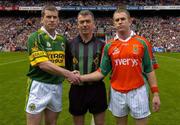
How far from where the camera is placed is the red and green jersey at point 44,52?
5.83 m

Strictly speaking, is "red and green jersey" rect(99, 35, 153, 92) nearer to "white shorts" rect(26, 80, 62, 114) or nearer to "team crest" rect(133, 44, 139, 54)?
"team crest" rect(133, 44, 139, 54)

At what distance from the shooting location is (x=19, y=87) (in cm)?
1562

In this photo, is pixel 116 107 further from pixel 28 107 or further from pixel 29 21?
pixel 29 21

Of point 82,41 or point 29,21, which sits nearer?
→ point 82,41

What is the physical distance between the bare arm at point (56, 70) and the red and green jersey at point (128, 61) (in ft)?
2.09

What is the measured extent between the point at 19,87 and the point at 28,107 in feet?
32.6

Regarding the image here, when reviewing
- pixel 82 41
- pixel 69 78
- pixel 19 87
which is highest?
pixel 82 41

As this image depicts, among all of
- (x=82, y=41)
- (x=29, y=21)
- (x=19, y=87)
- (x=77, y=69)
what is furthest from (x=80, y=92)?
(x=29, y=21)

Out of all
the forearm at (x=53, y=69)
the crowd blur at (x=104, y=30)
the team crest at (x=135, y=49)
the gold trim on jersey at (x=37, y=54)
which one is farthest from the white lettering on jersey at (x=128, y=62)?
the crowd blur at (x=104, y=30)

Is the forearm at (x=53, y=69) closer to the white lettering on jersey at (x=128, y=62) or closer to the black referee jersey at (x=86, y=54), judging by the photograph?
the black referee jersey at (x=86, y=54)

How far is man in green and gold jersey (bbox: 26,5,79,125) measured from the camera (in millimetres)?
5805

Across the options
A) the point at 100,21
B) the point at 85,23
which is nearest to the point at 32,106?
the point at 85,23

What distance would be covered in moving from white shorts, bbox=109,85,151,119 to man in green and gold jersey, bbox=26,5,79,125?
2.51 ft

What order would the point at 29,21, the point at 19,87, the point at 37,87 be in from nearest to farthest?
the point at 37,87 → the point at 19,87 → the point at 29,21
